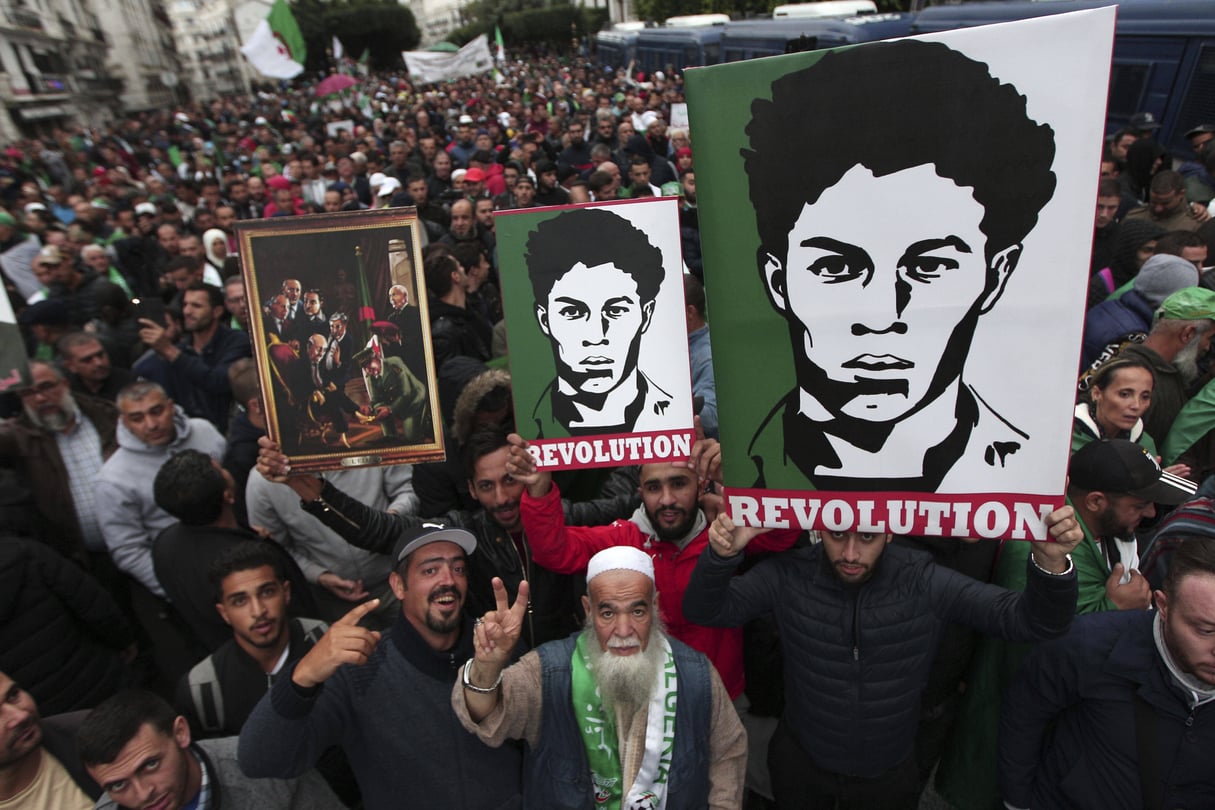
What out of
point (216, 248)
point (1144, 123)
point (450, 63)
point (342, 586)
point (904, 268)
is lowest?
point (342, 586)

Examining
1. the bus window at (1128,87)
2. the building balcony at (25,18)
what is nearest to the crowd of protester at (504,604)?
the bus window at (1128,87)

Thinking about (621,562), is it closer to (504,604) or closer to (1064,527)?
(504,604)

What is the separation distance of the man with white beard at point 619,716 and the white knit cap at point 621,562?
43mm

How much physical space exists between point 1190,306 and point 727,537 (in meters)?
3.02

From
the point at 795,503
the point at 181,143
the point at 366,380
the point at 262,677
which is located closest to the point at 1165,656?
the point at 795,503

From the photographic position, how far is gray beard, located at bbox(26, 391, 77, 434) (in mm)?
4012

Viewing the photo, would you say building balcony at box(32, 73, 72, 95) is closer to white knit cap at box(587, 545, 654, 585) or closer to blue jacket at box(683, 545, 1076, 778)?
white knit cap at box(587, 545, 654, 585)

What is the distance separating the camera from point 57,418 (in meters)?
4.04

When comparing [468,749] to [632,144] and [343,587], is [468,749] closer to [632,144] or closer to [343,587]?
[343,587]

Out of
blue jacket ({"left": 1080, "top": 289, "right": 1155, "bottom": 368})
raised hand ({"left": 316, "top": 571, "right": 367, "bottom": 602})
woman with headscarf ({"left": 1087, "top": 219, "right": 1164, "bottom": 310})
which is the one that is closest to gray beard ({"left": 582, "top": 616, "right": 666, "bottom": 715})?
raised hand ({"left": 316, "top": 571, "right": 367, "bottom": 602})

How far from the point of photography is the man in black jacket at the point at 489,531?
9.95 feet

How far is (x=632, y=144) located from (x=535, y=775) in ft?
31.8

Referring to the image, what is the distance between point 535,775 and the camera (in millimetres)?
2352

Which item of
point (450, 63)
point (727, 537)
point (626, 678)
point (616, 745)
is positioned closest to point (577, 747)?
point (616, 745)
